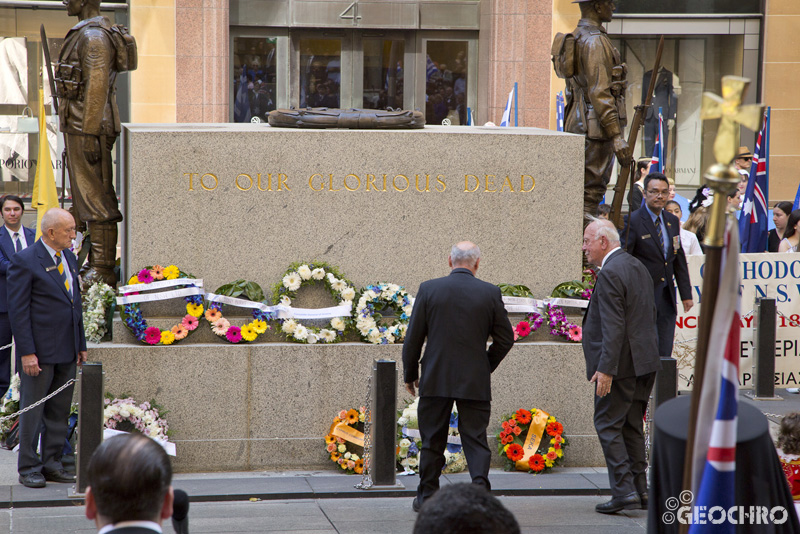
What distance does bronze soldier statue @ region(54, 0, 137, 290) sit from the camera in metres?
8.66

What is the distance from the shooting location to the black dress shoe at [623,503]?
22.8 ft

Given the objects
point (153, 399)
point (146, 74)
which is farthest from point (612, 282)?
point (146, 74)

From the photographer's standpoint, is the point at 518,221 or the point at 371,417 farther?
the point at 518,221

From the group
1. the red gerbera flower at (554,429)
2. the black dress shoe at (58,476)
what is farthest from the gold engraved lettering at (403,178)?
the black dress shoe at (58,476)

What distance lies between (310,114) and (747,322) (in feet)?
18.0

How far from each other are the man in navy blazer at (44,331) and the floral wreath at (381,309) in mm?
2124

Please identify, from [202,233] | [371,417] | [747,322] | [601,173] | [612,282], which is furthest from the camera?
[747,322]

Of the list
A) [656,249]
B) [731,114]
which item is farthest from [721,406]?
[656,249]

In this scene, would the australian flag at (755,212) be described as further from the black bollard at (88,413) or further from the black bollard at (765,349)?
the black bollard at (88,413)

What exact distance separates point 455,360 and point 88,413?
2510mm

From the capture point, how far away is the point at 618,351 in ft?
22.5

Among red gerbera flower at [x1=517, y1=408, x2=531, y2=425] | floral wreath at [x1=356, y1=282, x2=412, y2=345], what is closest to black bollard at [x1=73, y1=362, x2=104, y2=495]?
floral wreath at [x1=356, y1=282, x2=412, y2=345]

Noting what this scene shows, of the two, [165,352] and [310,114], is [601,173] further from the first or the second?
[165,352]

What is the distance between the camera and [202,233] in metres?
8.33
